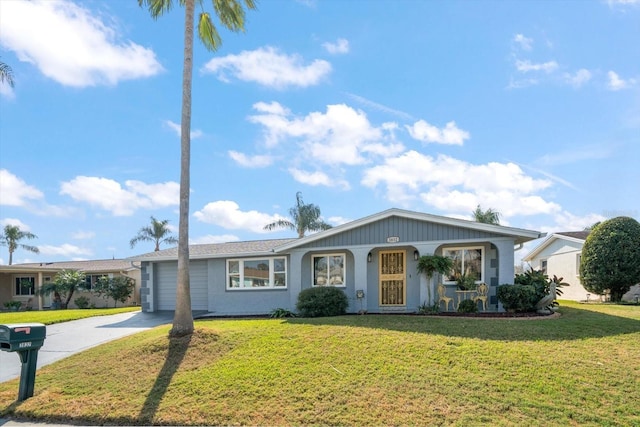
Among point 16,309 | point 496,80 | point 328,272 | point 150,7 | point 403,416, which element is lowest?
point 16,309

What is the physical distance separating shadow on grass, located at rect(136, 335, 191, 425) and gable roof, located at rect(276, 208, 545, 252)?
6636mm

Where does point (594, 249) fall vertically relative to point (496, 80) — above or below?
below

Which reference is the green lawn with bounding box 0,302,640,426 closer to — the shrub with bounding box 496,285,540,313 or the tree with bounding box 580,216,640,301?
the shrub with bounding box 496,285,540,313

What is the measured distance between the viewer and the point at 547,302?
12.9m

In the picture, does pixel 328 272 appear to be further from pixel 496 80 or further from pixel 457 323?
pixel 496 80

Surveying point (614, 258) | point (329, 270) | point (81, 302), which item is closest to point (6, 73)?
point (329, 270)

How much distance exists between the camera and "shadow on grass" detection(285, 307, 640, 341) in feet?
30.6

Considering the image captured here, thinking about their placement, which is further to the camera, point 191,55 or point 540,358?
point 191,55

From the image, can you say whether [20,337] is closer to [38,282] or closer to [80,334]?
[80,334]

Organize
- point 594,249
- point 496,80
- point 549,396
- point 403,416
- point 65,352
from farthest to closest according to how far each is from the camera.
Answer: point 594,249, point 496,80, point 65,352, point 549,396, point 403,416

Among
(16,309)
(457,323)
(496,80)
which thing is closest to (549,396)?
(457,323)

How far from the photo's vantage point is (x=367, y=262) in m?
15.2

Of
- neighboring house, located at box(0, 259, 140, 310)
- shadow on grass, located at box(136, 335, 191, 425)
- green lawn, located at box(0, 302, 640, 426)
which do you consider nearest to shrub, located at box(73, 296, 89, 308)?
neighboring house, located at box(0, 259, 140, 310)

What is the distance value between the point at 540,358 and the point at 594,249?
592 inches
